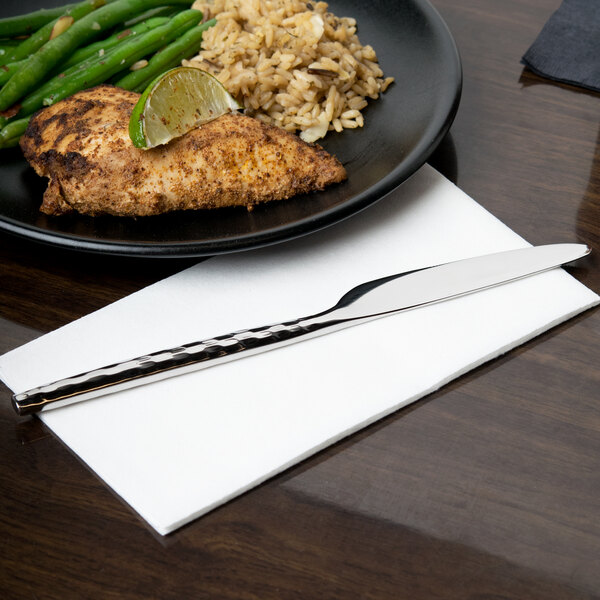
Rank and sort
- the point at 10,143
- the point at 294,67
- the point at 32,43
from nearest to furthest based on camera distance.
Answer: the point at 10,143 < the point at 294,67 < the point at 32,43

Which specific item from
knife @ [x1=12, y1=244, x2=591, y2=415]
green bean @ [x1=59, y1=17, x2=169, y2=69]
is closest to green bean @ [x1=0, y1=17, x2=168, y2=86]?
A: green bean @ [x1=59, y1=17, x2=169, y2=69]

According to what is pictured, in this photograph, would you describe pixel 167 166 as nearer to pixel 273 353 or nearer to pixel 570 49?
pixel 273 353

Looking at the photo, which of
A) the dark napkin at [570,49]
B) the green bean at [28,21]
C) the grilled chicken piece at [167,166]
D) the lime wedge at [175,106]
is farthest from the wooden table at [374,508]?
the dark napkin at [570,49]

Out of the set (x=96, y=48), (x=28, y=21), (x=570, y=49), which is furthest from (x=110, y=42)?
(x=570, y=49)

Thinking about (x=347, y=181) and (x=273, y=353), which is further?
(x=347, y=181)

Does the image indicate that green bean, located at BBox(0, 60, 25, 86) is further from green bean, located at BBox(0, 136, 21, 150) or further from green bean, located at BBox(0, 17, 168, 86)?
green bean, located at BBox(0, 136, 21, 150)

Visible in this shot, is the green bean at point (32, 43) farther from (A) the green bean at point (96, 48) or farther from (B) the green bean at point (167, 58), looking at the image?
(B) the green bean at point (167, 58)
